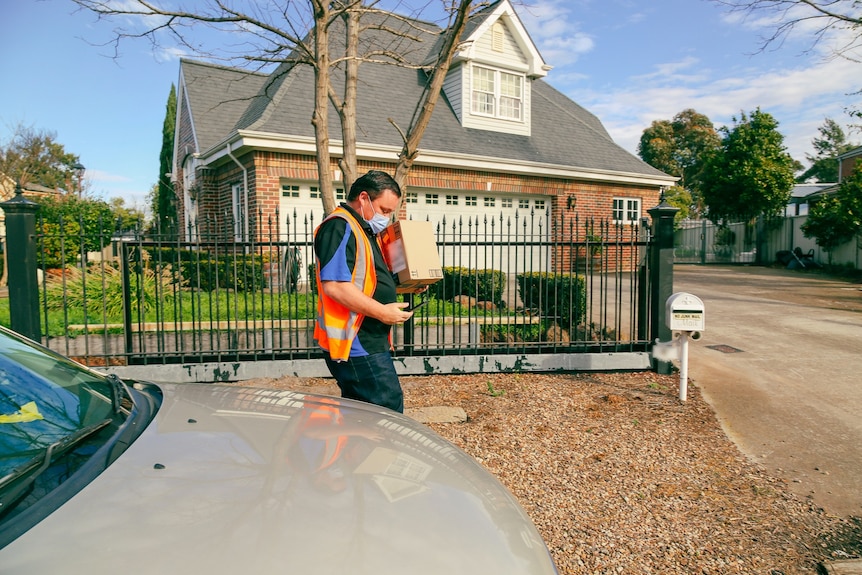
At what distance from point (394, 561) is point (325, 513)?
0.23m

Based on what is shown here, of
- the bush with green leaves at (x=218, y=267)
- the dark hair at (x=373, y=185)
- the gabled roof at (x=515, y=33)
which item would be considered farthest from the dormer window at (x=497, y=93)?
the dark hair at (x=373, y=185)

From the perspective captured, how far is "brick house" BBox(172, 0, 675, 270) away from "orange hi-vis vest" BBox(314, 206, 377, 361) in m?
8.97

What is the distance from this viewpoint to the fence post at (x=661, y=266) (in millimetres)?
6355

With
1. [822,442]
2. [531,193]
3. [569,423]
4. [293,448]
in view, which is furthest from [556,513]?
[531,193]

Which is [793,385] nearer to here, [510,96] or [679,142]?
[510,96]

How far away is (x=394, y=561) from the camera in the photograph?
140cm

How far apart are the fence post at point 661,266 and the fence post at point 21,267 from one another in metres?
6.41

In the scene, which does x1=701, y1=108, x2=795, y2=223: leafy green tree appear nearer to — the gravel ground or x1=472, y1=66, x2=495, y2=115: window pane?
x1=472, y1=66, x2=495, y2=115: window pane

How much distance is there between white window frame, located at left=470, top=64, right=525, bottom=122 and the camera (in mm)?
16375

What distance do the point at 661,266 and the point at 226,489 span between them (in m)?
5.75

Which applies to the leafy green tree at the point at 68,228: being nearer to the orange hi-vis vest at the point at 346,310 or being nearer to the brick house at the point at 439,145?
the brick house at the point at 439,145

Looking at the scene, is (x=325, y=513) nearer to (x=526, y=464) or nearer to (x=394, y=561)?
(x=394, y=561)

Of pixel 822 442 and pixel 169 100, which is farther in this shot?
pixel 169 100

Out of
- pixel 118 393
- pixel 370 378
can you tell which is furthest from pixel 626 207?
pixel 118 393
